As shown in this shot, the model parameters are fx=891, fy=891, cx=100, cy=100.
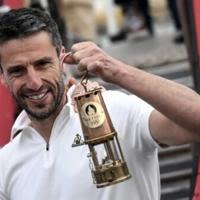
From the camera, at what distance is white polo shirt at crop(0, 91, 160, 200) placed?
11.0ft

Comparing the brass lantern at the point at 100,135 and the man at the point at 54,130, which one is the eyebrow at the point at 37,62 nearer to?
the man at the point at 54,130

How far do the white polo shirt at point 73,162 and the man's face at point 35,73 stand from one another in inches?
5.8

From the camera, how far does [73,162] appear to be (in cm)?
344

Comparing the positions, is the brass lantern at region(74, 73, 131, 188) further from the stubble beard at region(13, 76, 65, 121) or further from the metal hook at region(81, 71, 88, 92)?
the stubble beard at region(13, 76, 65, 121)

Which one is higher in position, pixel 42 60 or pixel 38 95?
pixel 42 60

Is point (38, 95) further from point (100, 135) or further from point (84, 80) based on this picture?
point (100, 135)

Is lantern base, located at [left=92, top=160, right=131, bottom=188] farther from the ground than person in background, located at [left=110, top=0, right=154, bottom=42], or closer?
farther from the ground

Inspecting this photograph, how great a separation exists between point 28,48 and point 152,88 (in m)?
0.63

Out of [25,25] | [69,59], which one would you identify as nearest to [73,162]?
[69,59]

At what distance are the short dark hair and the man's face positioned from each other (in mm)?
23

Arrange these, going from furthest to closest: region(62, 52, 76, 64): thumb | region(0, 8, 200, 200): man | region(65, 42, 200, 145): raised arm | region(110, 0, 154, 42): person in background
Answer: region(110, 0, 154, 42): person in background < region(0, 8, 200, 200): man < region(62, 52, 76, 64): thumb < region(65, 42, 200, 145): raised arm

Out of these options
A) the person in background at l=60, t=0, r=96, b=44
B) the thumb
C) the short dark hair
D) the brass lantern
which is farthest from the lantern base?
the person in background at l=60, t=0, r=96, b=44

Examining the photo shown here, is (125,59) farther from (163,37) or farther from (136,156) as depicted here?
(136,156)

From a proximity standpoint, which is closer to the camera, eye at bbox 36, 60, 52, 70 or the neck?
eye at bbox 36, 60, 52, 70
